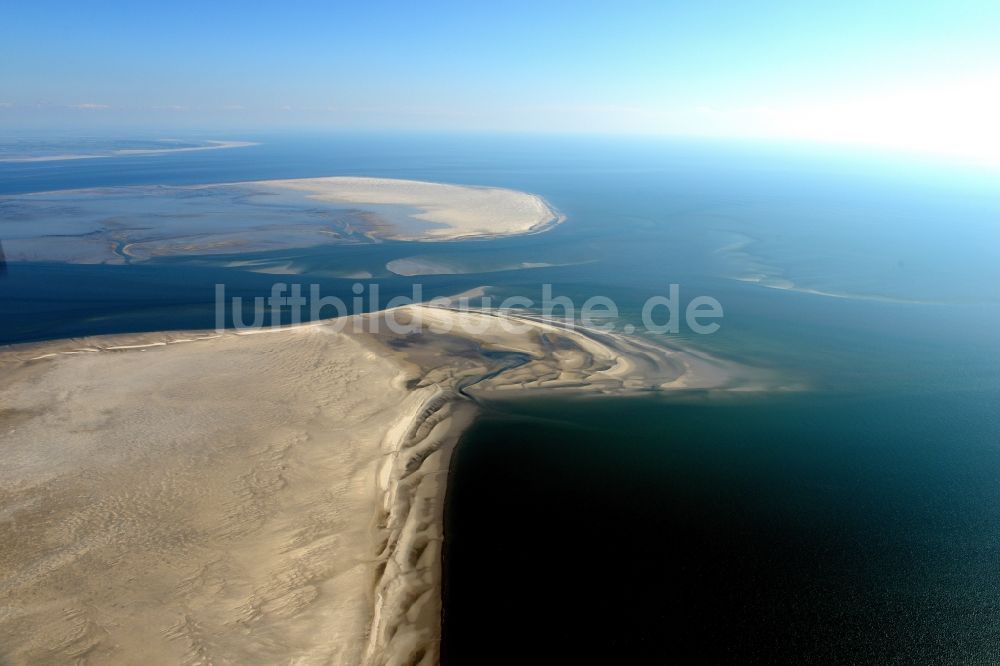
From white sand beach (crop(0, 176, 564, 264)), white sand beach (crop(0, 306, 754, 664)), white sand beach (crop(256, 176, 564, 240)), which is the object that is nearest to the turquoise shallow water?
white sand beach (crop(0, 306, 754, 664))

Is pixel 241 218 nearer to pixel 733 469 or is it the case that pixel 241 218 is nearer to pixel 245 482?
pixel 245 482

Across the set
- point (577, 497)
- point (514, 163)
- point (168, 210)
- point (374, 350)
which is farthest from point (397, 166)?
point (577, 497)

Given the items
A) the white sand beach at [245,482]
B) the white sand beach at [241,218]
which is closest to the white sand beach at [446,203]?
the white sand beach at [241,218]

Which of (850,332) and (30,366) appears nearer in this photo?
(30,366)

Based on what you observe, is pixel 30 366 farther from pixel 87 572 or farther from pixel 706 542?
pixel 706 542

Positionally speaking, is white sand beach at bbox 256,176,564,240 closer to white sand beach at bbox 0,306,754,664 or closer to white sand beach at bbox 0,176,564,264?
white sand beach at bbox 0,176,564,264

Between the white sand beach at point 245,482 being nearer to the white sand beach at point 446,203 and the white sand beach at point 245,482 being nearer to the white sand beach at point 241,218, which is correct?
the white sand beach at point 241,218
